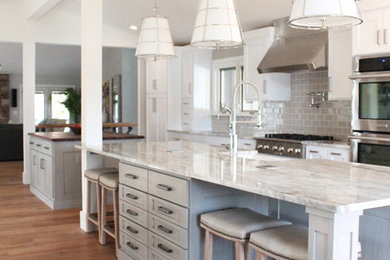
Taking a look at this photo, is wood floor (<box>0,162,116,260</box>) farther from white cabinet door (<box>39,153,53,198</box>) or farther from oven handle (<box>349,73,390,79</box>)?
oven handle (<box>349,73,390,79</box>)

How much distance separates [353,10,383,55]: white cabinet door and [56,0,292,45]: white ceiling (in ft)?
3.68

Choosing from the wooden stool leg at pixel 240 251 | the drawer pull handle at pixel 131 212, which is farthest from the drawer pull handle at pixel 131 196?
the wooden stool leg at pixel 240 251

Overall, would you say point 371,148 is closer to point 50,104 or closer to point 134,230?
point 134,230

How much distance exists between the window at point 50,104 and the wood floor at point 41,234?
10315mm

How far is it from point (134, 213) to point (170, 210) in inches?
23.8

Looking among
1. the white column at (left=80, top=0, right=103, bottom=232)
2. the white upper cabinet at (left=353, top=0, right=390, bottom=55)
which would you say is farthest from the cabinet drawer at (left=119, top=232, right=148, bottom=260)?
the white upper cabinet at (left=353, top=0, right=390, bottom=55)

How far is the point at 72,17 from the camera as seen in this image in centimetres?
802

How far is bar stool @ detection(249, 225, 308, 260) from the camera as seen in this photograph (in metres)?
2.04

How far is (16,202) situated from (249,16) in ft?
13.0

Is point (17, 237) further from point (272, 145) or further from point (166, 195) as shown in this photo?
point (272, 145)

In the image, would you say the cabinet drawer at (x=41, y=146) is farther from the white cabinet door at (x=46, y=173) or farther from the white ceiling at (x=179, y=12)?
the white ceiling at (x=179, y=12)

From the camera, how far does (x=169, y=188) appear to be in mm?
2908

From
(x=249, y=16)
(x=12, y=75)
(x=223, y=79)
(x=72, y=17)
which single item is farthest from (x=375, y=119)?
(x=12, y=75)

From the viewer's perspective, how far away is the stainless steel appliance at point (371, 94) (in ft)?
13.9
